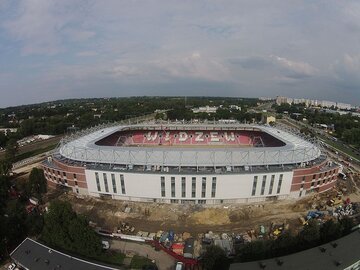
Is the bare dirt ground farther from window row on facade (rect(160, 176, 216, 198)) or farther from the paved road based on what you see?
the paved road

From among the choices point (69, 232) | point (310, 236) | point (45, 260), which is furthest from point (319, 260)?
point (45, 260)

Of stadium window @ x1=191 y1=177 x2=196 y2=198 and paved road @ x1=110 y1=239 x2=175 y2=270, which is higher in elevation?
stadium window @ x1=191 y1=177 x2=196 y2=198

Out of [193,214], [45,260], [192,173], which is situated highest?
[192,173]

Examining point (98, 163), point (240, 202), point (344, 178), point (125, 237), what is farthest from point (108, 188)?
point (344, 178)

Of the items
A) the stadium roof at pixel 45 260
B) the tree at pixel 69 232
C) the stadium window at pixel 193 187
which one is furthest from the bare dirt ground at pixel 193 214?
the stadium roof at pixel 45 260

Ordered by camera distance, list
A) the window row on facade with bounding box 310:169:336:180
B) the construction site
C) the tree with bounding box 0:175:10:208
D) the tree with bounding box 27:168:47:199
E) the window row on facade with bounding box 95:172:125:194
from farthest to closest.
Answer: the tree with bounding box 27:168:47:199 < the window row on facade with bounding box 310:169:336:180 < the window row on facade with bounding box 95:172:125:194 < the tree with bounding box 0:175:10:208 < the construction site

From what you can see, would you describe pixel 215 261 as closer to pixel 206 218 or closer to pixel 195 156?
pixel 206 218

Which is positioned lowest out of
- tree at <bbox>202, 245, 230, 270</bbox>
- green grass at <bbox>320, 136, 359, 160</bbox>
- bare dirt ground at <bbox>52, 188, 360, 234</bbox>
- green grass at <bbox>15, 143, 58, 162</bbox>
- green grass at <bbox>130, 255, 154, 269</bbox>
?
green grass at <bbox>320, 136, 359, 160</bbox>

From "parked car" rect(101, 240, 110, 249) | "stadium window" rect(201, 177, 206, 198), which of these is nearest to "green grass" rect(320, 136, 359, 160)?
"stadium window" rect(201, 177, 206, 198)
